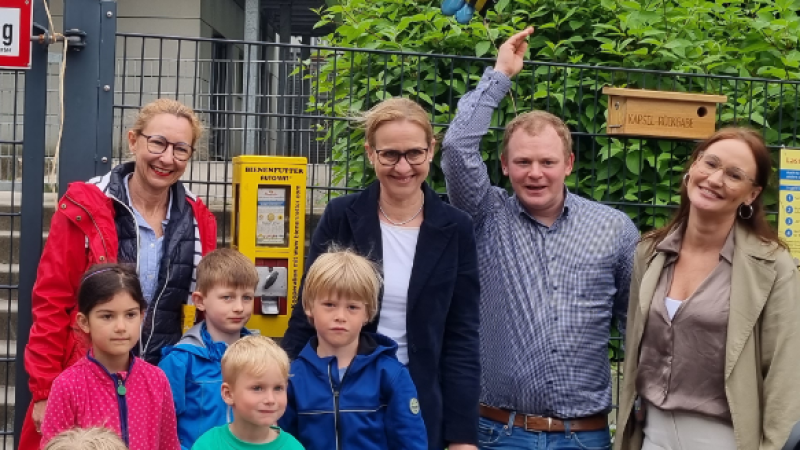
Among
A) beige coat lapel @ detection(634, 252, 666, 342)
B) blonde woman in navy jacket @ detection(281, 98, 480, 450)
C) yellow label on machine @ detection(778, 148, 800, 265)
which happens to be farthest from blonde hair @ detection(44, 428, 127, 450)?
yellow label on machine @ detection(778, 148, 800, 265)

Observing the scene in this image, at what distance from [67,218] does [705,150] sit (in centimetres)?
226

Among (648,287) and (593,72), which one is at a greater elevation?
(593,72)

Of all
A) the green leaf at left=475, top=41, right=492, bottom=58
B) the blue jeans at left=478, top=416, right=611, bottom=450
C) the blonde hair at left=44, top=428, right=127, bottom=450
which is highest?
the green leaf at left=475, top=41, right=492, bottom=58

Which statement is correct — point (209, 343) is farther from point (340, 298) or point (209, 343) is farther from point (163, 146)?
point (163, 146)

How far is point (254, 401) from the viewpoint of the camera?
315 cm

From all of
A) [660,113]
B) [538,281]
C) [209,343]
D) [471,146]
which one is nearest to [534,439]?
[538,281]

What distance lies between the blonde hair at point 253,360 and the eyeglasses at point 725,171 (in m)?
1.54

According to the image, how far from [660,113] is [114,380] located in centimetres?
289

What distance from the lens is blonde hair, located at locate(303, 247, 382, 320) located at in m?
3.34

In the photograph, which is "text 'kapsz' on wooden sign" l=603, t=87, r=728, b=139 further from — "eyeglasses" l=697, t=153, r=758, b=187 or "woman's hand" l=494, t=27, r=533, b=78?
"eyeglasses" l=697, t=153, r=758, b=187

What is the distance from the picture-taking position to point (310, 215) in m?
4.94

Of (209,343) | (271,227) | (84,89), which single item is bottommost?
(209,343)

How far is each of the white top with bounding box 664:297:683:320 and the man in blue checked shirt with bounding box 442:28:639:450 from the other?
30 centimetres

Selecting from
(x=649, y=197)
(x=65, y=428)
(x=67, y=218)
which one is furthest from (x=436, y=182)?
(x=65, y=428)
